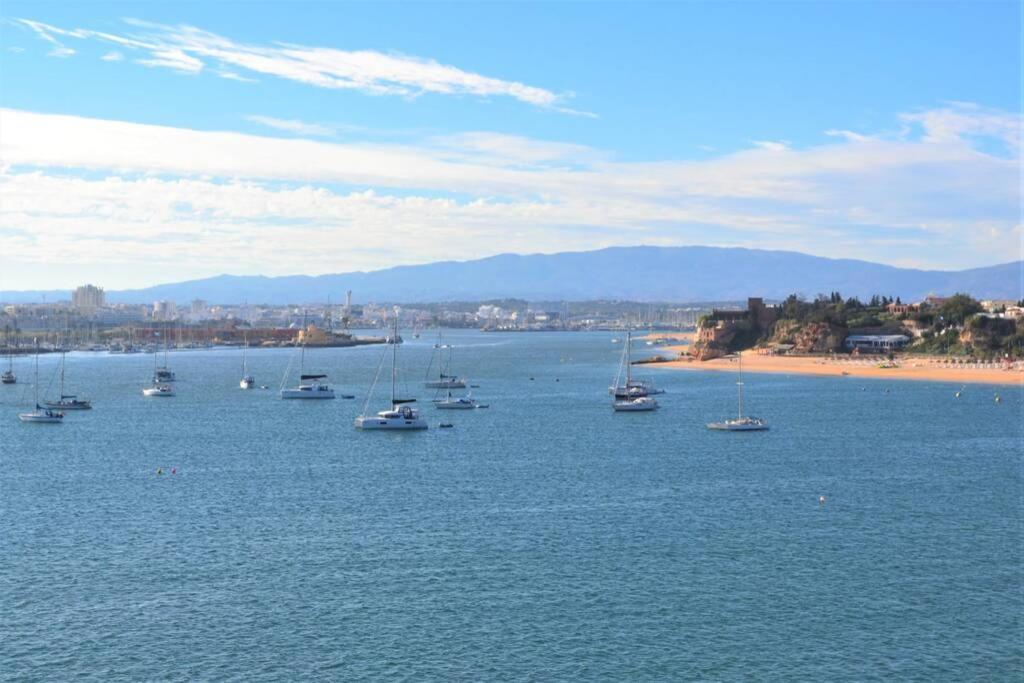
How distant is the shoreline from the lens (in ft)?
346

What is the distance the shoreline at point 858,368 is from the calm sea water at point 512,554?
41.7m

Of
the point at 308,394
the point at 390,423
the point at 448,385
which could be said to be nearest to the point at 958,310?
the point at 448,385

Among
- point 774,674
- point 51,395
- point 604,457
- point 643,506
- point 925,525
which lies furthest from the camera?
point 51,395

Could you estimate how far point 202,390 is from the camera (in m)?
97.3

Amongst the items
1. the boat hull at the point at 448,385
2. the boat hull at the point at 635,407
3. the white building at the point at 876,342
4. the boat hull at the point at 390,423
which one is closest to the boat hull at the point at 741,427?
the boat hull at the point at 635,407

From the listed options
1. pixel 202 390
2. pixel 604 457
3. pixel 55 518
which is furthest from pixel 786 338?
pixel 55 518

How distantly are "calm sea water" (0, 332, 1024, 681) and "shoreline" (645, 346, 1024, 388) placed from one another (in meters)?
41.7

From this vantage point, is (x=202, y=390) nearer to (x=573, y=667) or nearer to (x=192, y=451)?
(x=192, y=451)

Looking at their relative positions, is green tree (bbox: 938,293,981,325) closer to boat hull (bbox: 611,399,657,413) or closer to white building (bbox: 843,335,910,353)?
white building (bbox: 843,335,910,353)

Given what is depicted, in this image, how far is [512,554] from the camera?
112ft

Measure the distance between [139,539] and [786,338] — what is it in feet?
385

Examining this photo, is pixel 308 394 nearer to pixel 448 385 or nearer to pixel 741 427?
pixel 448 385

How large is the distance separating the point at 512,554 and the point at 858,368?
93003mm

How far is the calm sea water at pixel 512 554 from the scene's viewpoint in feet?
83.4
